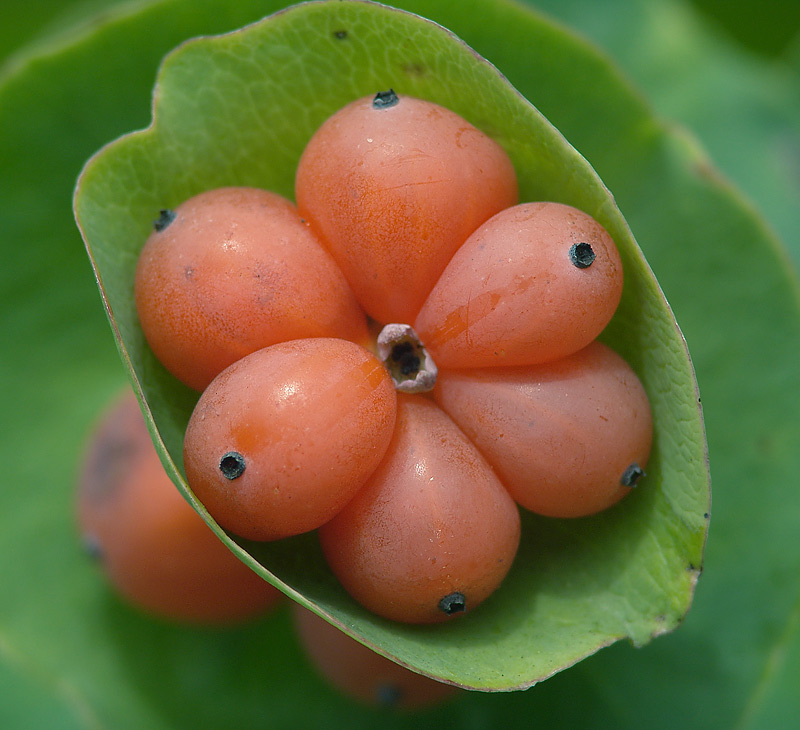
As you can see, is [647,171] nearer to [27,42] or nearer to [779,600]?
[779,600]

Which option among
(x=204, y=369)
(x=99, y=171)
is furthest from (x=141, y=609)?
(x=99, y=171)

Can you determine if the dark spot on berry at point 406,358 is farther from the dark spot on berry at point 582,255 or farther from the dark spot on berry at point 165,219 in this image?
the dark spot on berry at point 165,219

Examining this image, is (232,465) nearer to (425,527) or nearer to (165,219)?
(425,527)

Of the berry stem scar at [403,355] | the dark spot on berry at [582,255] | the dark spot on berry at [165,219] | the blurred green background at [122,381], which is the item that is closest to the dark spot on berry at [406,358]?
the berry stem scar at [403,355]

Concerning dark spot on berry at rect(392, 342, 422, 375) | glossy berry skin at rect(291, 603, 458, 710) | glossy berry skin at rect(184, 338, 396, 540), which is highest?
glossy berry skin at rect(184, 338, 396, 540)

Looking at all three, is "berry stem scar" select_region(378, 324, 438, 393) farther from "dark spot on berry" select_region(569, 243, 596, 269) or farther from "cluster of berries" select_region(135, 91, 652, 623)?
"dark spot on berry" select_region(569, 243, 596, 269)

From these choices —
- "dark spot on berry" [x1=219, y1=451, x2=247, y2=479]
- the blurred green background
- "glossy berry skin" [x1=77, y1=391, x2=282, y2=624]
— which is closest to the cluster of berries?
"dark spot on berry" [x1=219, y1=451, x2=247, y2=479]
